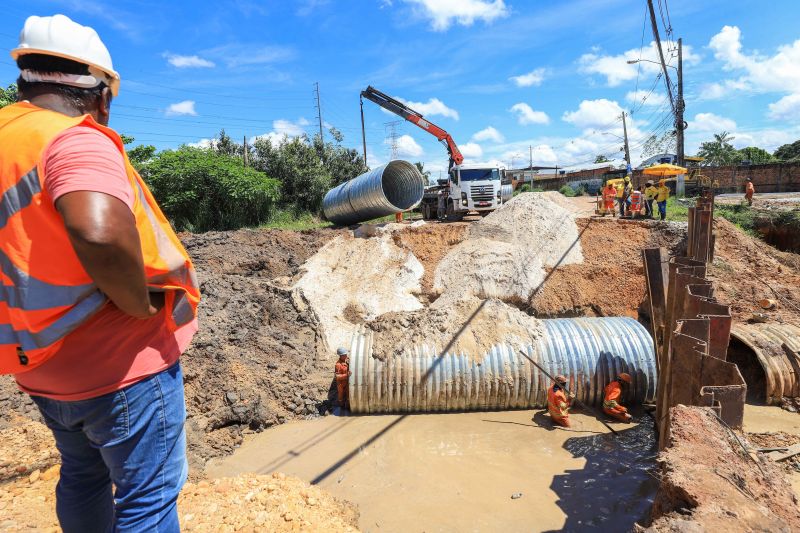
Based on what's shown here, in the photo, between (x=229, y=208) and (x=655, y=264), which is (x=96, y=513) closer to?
(x=655, y=264)

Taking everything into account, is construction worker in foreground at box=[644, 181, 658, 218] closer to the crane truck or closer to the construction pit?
the construction pit

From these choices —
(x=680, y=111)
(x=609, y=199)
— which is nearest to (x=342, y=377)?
(x=609, y=199)

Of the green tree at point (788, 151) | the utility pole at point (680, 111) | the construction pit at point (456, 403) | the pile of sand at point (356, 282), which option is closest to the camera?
the construction pit at point (456, 403)

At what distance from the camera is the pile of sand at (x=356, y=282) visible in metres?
10.6

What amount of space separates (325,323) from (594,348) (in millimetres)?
5711

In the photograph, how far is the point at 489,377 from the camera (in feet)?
22.3

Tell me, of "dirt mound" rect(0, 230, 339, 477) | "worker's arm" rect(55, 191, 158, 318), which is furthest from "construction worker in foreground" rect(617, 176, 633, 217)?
"worker's arm" rect(55, 191, 158, 318)

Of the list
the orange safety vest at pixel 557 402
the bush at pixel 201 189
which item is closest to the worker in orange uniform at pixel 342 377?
the orange safety vest at pixel 557 402

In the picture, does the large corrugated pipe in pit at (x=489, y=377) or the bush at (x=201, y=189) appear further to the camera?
the bush at (x=201, y=189)

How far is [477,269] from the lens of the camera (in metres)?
11.5

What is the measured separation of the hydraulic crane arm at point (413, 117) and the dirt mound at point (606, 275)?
1046 cm

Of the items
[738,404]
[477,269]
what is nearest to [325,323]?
[477,269]

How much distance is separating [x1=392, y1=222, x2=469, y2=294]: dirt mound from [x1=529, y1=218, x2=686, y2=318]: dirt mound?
3.06 meters

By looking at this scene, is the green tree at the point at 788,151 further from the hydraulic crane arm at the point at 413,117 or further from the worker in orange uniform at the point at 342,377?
the worker in orange uniform at the point at 342,377
